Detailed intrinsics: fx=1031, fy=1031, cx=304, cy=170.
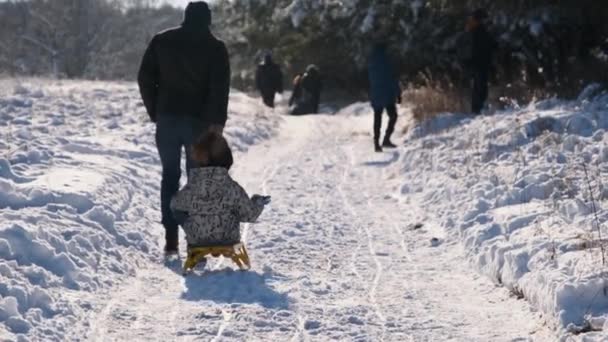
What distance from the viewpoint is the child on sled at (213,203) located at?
7777mm

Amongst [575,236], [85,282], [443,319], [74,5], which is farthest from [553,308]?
[74,5]

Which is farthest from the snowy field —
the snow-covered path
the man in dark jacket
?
the man in dark jacket

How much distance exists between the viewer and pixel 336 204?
37.1 feet

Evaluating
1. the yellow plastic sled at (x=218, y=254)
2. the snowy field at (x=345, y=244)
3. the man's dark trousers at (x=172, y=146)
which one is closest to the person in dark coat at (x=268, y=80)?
the snowy field at (x=345, y=244)

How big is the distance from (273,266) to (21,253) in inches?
78.8

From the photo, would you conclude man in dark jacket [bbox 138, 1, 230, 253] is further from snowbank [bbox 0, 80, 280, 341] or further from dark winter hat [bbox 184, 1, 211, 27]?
snowbank [bbox 0, 80, 280, 341]

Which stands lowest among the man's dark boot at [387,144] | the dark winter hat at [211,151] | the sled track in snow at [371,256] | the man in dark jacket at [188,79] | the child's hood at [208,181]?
the sled track in snow at [371,256]

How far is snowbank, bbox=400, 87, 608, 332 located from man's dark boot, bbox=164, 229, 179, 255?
2.39 metres

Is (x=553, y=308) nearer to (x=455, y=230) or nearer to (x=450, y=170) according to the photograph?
(x=455, y=230)

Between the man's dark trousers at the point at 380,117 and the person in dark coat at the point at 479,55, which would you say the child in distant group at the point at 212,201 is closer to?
the man's dark trousers at the point at 380,117

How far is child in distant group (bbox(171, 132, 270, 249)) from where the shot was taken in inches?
307

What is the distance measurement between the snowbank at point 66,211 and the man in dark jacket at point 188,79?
3.27ft

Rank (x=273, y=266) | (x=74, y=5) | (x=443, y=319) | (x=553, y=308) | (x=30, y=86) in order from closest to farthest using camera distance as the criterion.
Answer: (x=553, y=308) < (x=443, y=319) < (x=273, y=266) < (x=30, y=86) < (x=74, y=5)

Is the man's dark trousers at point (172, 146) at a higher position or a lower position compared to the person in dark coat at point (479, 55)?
lower
